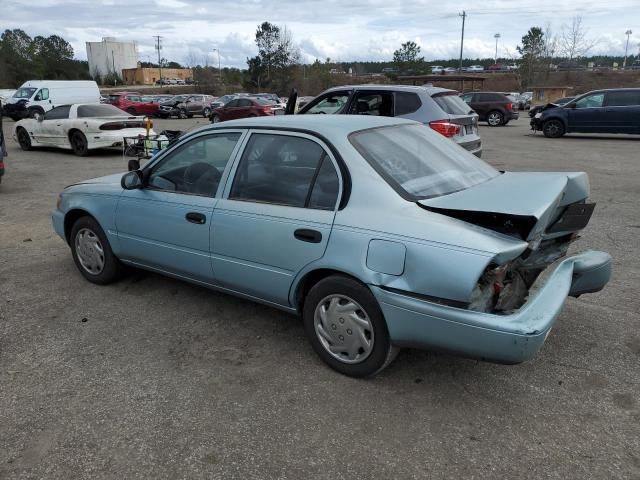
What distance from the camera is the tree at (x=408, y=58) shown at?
71312mm

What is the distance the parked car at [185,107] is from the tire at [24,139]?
19.6 m

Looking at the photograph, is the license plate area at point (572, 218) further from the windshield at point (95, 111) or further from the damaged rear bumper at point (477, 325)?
the windshield at point (95, 111)

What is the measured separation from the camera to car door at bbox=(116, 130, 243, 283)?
3.81m

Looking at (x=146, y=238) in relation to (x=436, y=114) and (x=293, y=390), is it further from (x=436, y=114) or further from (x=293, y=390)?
(x=436, y=114)

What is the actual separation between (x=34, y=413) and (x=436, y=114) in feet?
24.3

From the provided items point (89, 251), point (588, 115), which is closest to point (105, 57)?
point (588, 115)

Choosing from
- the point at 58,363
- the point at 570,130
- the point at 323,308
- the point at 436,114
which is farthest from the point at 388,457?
the point at 570,130

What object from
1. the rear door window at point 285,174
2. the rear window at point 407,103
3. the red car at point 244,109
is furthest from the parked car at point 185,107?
the rear door window at point 285,174

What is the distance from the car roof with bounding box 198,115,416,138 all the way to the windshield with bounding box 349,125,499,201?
0.22 feet

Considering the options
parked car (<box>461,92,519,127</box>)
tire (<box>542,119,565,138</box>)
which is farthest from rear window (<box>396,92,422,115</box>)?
parked car (<box>461,92,519,127</box>)

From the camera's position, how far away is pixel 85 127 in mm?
13469

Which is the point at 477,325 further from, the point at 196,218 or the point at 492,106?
the point at 492,106

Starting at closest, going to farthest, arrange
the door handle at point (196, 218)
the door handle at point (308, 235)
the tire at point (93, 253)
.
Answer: the door handle at point (308, 235), the door handle at point (196, 218), the tire at point (93, 253)

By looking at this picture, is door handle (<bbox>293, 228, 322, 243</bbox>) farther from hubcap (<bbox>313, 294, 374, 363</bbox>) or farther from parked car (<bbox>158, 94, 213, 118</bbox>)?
parked car (<bbox>158, 94, 213, 118</bbox>)
